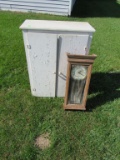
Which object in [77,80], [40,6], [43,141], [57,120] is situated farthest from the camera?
[40,6]

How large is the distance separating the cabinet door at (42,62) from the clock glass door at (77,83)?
328 millimetres

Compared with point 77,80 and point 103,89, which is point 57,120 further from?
point 103,89

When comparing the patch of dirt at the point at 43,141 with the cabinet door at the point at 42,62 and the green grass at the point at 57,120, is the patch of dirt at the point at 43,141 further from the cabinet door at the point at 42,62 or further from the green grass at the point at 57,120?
the cabinet door at the point at 42,62

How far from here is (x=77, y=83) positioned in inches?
110

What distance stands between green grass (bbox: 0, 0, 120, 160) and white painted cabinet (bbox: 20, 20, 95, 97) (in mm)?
370

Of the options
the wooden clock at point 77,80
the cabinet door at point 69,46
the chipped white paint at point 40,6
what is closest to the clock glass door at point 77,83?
the wooden clock at point 77,80

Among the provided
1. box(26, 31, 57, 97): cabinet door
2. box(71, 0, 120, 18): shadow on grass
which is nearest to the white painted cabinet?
box(26, 31, 57, 97): cabinet door

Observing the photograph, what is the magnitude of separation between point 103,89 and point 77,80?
3.06 ft

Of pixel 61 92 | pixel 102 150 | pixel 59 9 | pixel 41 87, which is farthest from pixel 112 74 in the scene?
pixel 59 9

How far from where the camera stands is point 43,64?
9.42ft

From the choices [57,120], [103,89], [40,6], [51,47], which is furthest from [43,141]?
[40,6]

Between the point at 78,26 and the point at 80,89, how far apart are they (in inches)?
33.1

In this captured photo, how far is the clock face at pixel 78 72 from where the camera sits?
2643 millimetres

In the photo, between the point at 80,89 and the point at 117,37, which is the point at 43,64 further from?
the point at 117,37
